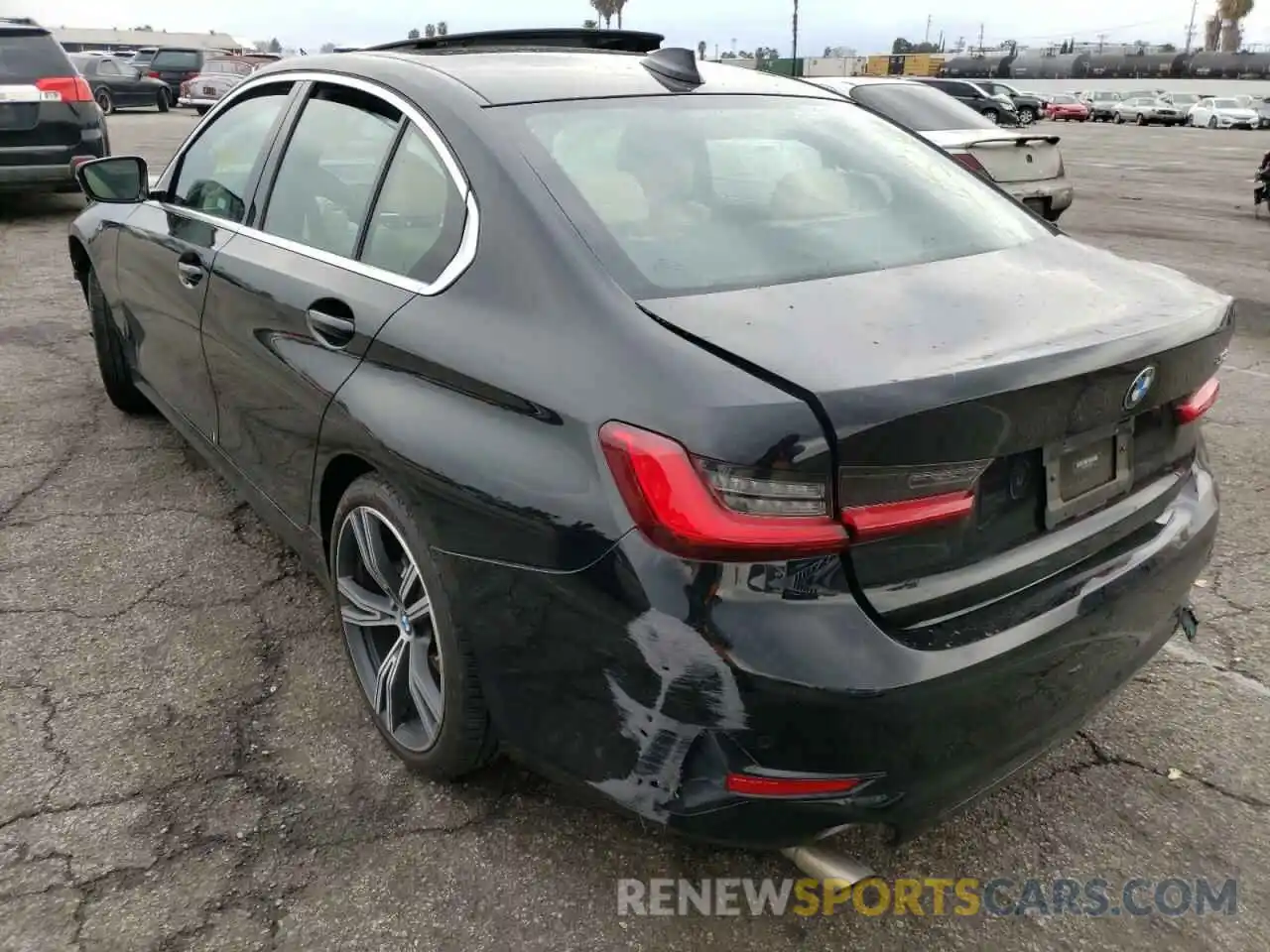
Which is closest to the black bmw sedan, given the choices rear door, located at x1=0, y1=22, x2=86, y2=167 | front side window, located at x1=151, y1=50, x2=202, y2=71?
rear door, located at x1=0, y1=22, x2=86, y2=167

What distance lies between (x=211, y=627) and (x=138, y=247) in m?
1.57

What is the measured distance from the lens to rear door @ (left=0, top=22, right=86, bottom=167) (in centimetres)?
962

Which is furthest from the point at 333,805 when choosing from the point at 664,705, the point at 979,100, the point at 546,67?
the point at 979,100

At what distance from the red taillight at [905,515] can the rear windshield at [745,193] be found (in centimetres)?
60

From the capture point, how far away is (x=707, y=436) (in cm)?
167

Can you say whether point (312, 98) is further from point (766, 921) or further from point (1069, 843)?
point (1069, 843)

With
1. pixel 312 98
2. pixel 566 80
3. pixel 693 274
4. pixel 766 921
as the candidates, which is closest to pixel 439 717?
pixel 766 921

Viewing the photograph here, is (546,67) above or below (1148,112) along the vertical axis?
above

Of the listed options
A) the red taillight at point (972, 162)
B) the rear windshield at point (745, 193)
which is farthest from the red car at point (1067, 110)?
the rear windshield at point (745, 193)

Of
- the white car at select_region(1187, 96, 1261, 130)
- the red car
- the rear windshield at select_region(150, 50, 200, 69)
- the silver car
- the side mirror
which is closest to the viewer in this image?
the side mirror

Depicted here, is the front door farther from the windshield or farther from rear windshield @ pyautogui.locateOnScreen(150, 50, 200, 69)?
rear windshield @ pyautogui.locateOnScreen(150, 50, 200, 69)

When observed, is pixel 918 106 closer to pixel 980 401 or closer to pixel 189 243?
pixel 189 243

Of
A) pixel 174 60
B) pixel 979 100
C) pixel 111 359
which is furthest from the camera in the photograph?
pixel 174 60

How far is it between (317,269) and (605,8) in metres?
117
